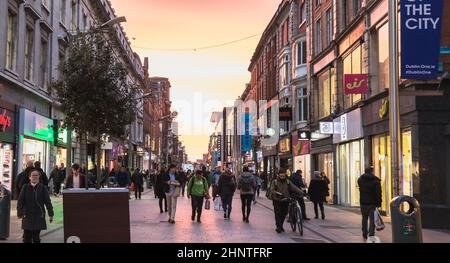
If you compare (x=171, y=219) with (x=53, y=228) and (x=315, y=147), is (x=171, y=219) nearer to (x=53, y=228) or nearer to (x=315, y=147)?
(x=53, y=228)

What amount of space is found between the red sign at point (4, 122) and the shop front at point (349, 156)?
1479 cm

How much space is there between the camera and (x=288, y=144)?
43469 millimetres

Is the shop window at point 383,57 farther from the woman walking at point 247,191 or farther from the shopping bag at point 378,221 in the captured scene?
the shopping bag at point 378,221

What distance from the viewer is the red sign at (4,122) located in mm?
23628

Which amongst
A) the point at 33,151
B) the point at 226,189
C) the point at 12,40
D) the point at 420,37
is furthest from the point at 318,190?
the point at 33,151

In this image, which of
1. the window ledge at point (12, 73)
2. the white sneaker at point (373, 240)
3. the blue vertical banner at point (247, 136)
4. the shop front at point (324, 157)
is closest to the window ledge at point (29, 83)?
the window ledge at point (12, 73)

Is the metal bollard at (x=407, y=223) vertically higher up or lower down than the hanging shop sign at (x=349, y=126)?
lower down

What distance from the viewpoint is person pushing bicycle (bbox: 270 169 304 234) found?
16172 mm

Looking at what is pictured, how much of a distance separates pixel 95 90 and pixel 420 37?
9740mm

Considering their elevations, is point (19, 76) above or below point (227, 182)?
above

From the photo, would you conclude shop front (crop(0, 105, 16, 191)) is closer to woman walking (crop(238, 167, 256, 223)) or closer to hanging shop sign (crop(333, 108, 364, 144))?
woman walking (crop(238, 167, 256, 223))
